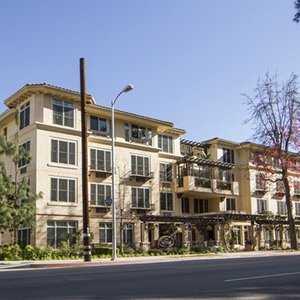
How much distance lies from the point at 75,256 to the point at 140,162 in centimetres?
1328

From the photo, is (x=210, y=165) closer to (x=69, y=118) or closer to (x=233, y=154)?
(x=233, y=154)

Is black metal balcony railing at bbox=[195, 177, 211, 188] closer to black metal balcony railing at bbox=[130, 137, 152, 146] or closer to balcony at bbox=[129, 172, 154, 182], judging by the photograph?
balcony at bbox=[129, 172, 154, 182]

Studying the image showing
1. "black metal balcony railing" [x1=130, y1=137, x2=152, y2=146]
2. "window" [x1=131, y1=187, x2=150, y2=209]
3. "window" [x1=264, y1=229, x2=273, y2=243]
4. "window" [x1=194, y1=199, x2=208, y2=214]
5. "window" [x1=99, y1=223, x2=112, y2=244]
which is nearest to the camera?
"window" [x1=99, y1=223, x2=112, y2=244]

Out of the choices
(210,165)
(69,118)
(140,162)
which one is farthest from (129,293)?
(210,165)

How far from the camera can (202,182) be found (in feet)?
172

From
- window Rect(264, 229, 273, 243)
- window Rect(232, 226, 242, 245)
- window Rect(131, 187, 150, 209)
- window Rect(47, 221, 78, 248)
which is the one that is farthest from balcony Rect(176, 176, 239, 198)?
window Rect(47, 221, 78, 248)

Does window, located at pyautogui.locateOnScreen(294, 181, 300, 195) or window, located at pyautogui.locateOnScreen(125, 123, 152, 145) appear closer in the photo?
window, located at pyautogui.locateOnScreen(125, 123, 152, 145)

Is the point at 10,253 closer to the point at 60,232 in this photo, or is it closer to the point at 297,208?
the point at 60,232

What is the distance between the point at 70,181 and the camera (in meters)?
42.0

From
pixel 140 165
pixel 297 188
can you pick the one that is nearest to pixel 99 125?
pixel 140 165

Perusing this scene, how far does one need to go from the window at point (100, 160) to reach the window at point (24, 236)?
6.95 metres

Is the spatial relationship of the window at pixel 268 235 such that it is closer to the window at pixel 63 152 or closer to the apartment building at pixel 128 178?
the apartment building at pixel 128 178

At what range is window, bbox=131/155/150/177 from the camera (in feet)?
154

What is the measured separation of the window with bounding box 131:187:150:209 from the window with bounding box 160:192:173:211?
2.17 m
